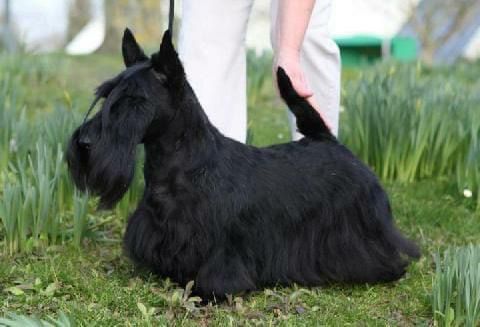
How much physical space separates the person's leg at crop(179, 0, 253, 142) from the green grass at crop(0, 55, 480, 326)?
1.38 feet

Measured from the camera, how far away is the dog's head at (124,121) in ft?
6.66

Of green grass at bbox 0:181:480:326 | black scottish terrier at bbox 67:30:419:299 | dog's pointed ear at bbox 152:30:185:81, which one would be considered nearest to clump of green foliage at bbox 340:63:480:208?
green grass at bbox 0:181:480:326

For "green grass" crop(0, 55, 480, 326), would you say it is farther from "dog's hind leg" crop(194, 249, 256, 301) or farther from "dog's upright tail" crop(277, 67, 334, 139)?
"dog's upright tail" crop(277, 67, 334, 139)

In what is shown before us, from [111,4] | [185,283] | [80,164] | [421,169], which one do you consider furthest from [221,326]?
[111,4]

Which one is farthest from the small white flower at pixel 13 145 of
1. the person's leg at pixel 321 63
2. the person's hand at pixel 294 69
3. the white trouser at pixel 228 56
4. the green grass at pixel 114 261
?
the person's hand at pixel 294 69

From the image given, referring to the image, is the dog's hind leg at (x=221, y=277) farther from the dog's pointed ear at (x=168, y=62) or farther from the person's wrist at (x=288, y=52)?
the person's wrist at (x=288, y=52)

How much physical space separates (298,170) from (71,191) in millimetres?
1022

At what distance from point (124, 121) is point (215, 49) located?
966mm

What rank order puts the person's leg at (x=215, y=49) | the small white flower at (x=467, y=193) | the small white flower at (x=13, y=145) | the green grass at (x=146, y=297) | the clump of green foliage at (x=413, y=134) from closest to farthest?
1. the green grass at (x=146, y=297)
2. the person's leg at (x=215, y=49)
3. the small white flower at (x=13, y=145)
4. the small white flower at (x=467, y=193)
5. the clump of green foliage at (x=413, y=134)

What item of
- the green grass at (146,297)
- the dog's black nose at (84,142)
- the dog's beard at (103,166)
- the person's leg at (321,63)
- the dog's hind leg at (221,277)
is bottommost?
the green grass at (146,297)

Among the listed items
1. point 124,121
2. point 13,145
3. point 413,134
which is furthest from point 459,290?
point 13,145

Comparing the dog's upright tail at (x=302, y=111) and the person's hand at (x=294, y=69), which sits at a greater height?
the person's hand at (x=294, y=69)

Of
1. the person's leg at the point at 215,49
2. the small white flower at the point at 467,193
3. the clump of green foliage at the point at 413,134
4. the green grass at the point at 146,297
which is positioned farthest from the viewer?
the clump of green foliage at the point at 413,134

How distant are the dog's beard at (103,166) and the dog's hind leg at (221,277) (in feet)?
1.10
